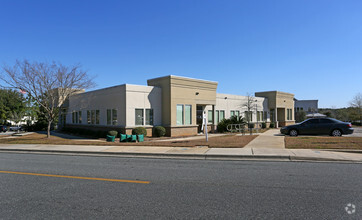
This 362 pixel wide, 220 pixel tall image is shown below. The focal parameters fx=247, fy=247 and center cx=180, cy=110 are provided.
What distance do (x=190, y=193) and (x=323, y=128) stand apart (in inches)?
635

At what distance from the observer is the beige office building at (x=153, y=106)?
2089 centimetres

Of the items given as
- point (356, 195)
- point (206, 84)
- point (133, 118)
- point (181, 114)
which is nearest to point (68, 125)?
point (133, 118)

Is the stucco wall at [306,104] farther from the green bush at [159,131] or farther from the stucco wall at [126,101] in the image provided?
the green bush at [159,131]

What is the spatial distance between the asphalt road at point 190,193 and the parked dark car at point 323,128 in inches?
425

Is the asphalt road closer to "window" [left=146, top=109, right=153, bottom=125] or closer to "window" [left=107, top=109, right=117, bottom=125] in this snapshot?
"window" [left=146, top=109, right=153, bottom=125]

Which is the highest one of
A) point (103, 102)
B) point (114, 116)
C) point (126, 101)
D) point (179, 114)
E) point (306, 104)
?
point (306, 104)

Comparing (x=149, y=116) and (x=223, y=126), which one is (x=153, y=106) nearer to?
(x=149, y=116)

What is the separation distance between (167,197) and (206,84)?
66.7ft

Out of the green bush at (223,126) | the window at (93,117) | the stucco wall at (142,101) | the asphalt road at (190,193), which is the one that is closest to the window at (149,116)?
the stucco wall at (142,101)

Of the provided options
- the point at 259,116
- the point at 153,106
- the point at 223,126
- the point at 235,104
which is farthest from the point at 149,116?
the point at 259,116

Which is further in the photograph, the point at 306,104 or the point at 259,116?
the point at 306,104

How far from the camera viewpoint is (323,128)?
17922 millimetres

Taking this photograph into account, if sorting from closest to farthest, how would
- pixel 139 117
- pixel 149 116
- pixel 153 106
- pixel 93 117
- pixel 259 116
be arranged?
pixel 139 117 < pixel 149 116 < pixel 153 106 < pixel 93 117 < pixel 259 116

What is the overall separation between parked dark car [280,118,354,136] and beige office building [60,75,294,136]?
8854mm
